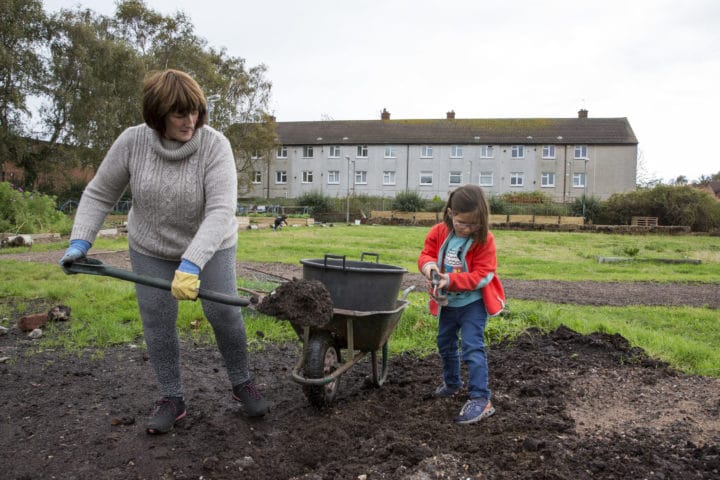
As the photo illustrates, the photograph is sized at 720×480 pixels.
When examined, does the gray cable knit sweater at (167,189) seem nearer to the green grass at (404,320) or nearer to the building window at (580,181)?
the green grass at (404,320)

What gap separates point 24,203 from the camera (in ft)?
51.0

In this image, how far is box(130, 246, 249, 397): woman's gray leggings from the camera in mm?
3148

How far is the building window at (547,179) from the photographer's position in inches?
1854

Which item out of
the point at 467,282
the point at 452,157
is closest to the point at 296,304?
the point at 467,282

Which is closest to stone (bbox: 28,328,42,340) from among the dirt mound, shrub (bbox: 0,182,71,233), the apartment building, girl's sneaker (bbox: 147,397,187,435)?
the dirt mound

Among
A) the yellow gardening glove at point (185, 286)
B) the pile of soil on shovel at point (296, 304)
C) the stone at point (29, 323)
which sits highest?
the yellow gardening glove at point (185, 286)

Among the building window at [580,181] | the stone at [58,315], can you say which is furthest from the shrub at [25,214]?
the building window at [580,181]

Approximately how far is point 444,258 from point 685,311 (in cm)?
523

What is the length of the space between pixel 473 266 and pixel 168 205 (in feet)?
5.83

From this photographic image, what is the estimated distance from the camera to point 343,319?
340 cm

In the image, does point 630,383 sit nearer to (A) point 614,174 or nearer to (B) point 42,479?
(B) point 42,479

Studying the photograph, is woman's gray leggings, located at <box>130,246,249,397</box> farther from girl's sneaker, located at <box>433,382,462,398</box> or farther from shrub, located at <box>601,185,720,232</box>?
shrub, located at <box>601,185,720,232</box>

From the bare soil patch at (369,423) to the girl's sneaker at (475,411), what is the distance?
0.17 ft

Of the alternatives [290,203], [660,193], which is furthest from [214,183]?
[290,203]
